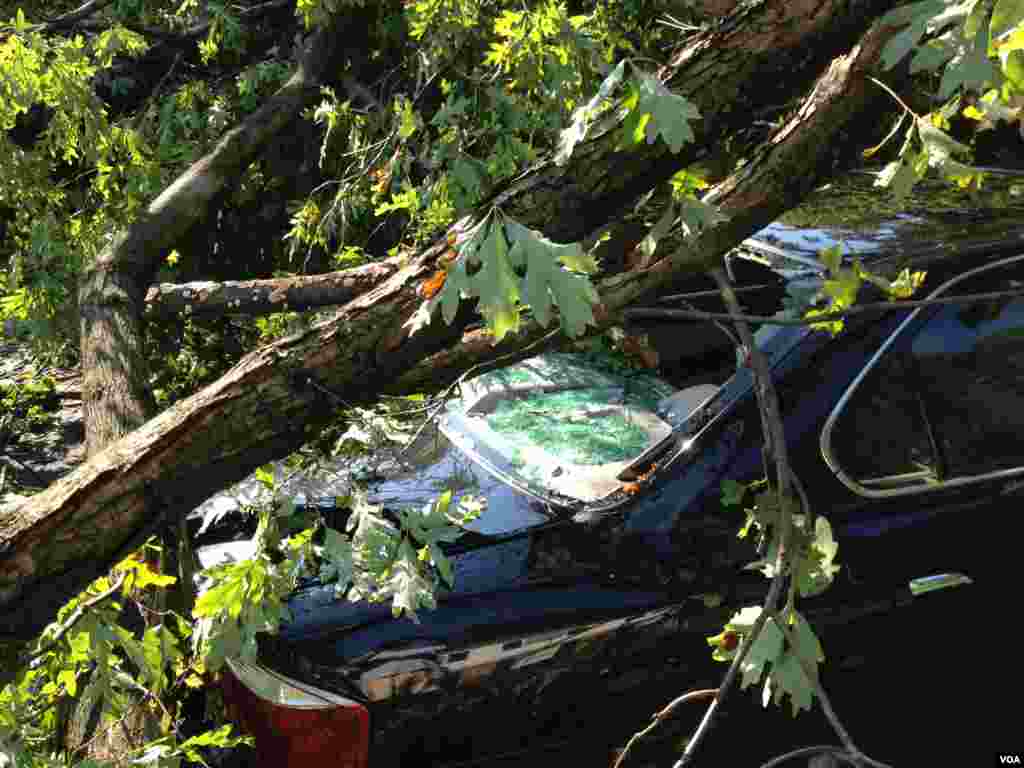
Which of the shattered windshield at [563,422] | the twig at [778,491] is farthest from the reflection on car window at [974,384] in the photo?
the twig at [778,491]

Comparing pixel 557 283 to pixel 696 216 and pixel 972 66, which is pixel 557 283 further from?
pixel 972 66

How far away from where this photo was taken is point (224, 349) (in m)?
4.88

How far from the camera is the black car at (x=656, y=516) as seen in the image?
2.62 metres

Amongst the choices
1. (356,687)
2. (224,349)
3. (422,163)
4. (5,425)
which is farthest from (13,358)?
(356,687)

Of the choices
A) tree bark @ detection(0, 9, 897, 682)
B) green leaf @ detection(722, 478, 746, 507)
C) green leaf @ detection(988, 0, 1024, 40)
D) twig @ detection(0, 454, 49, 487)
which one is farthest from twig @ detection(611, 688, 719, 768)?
twig @ detection(0, 454, 49, 487)

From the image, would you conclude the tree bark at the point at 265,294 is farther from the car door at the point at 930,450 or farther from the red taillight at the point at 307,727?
the car door at the point at 930,450

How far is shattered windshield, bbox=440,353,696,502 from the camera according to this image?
322 cm

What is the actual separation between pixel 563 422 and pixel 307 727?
1347mm

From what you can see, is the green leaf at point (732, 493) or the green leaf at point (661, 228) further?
the green leaf at point (732, 493)

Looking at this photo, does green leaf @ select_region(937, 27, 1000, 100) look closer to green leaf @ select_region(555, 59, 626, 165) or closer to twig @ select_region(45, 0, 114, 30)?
green leaf @ select_region(555, 59, 626, 165)

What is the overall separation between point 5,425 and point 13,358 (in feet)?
7.01

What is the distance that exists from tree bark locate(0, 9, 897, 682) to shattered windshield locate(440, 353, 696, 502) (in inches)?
38.8

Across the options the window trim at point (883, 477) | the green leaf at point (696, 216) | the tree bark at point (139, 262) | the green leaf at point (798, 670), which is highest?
the green leaf at point (696, 216)

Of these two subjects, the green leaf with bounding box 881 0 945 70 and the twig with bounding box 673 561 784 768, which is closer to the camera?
→ the green leaf with bounding box 881 0 945 70
